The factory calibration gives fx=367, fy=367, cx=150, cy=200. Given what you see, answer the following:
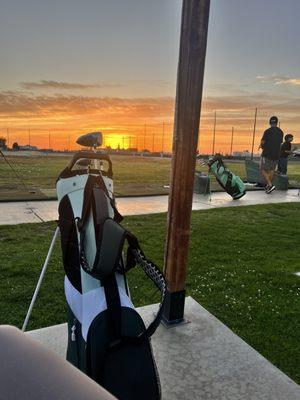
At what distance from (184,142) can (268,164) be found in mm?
10309

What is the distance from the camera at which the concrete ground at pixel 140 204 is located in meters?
7.18

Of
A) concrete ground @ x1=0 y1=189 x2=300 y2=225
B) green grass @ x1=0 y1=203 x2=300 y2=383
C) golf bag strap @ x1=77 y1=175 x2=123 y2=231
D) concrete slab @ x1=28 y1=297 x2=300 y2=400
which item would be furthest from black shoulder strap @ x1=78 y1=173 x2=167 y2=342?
concrete ground @ x1=0 y1=189 x2=300 y2=225

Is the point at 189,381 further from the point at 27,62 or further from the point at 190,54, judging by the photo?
the point at 27,62

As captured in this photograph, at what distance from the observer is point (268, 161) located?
12453 millimetres

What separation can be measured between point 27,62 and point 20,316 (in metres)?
6.17

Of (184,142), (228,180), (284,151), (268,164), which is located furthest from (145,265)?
(284,151)

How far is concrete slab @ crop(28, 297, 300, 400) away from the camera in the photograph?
8.35 ft

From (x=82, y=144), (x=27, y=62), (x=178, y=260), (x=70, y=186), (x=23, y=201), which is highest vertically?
(x=27, y=62)

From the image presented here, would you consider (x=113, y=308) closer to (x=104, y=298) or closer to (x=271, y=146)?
(x=104, y=298)

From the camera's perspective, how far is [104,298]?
1884mm

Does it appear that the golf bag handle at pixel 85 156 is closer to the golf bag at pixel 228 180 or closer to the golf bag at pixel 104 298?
the golf bag at pixel 104 298

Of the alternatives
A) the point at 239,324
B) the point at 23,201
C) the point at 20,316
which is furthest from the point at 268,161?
the point at 20,316

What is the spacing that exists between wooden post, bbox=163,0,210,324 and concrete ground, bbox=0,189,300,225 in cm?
430

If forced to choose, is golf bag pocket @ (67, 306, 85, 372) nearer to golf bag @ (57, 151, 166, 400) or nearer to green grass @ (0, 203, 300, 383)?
golf bag @ (57, 151, 166, 400)
